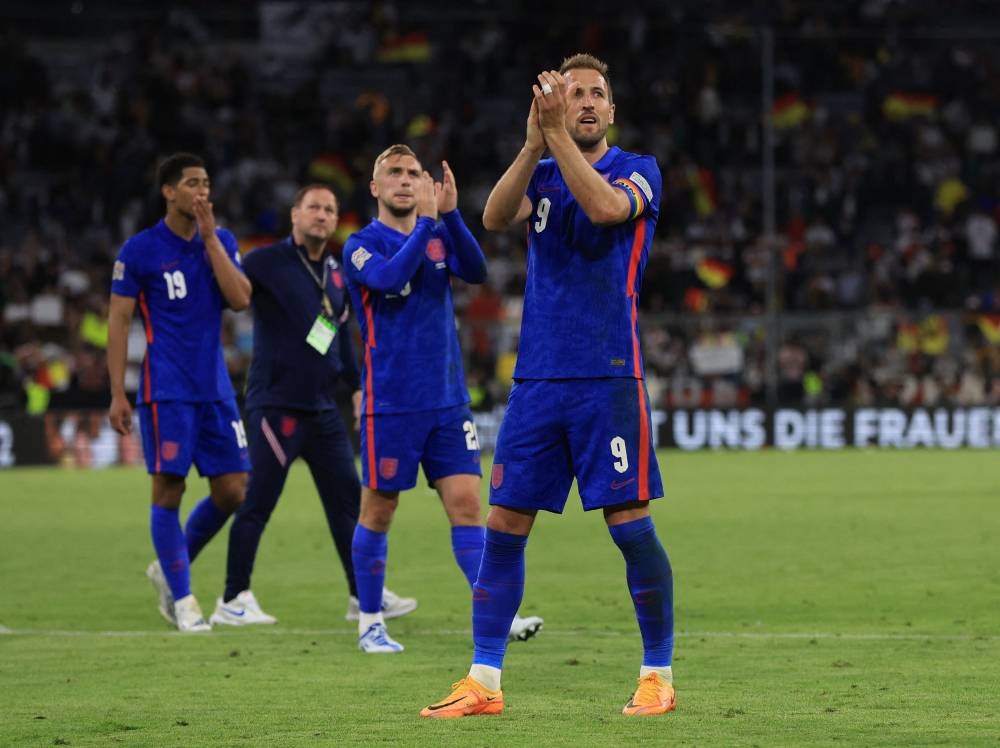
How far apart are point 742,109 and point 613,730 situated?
29.3 m

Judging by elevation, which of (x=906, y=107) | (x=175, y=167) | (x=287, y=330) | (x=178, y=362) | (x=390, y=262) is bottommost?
(x=178, y=362)

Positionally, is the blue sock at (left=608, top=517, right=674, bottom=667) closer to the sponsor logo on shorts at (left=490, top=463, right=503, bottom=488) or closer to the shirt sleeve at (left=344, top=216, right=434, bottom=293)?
the sponsor logo on shorts at (left=490, top=463, right=503, bottom=488)

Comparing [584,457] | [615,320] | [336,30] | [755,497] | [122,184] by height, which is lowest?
[755,497]

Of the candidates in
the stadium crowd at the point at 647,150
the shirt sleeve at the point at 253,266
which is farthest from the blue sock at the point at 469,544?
the stadium crowd at the point at 647,150

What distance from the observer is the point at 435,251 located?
8109mm

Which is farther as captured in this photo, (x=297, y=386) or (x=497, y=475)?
(x=297, y=386)

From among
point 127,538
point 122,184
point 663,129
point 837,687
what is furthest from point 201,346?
point 663,129

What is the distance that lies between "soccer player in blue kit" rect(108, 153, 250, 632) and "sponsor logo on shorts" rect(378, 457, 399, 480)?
1274mm

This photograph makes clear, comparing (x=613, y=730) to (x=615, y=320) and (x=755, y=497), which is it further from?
(x=755, y=497)

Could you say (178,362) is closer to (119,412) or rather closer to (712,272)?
(119,412)

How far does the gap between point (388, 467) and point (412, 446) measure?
0.48ft

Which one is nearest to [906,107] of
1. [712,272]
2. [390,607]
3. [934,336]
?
[712,272]

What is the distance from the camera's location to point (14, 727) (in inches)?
239

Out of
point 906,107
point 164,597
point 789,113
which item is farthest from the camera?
point 906,107
